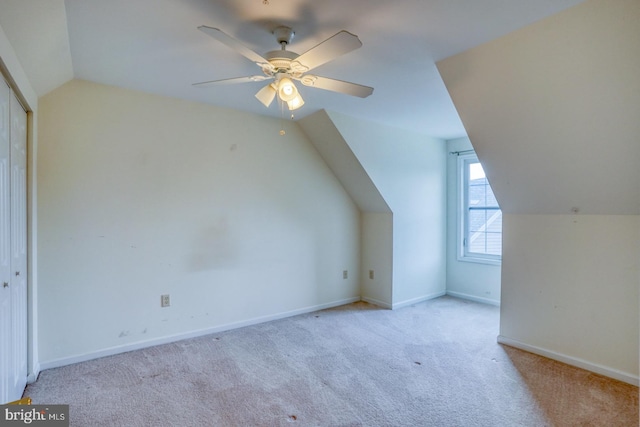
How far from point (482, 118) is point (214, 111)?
8.10ft

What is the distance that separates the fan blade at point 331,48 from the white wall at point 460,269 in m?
3.38

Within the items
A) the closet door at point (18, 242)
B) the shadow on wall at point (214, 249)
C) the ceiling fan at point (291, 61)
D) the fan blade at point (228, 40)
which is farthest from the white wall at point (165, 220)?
the fan blade at point (228, 40)

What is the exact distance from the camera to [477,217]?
4566 mm

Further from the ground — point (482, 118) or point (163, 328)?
point (482, 118)

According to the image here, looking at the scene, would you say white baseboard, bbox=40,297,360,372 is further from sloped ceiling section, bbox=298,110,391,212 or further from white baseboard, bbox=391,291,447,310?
sloped ceiling section, bbox=298,110,391,212

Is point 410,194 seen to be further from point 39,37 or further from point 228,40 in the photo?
point 39,37

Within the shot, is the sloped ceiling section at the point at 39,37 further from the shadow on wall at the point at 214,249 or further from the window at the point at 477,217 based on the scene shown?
the window at the point at 477,217

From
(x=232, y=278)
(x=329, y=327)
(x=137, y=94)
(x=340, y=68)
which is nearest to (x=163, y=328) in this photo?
(x=232, y=278)

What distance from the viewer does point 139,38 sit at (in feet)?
6.70

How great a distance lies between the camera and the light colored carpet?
79.5 inches

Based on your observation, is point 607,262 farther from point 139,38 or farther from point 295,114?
point 139,38

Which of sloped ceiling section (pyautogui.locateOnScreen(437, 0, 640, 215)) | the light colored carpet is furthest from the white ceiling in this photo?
the light colored carpet

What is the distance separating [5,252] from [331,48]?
2120 millimetres

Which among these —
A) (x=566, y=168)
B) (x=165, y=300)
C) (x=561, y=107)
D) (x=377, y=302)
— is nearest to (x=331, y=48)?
(x=561, y=107)
